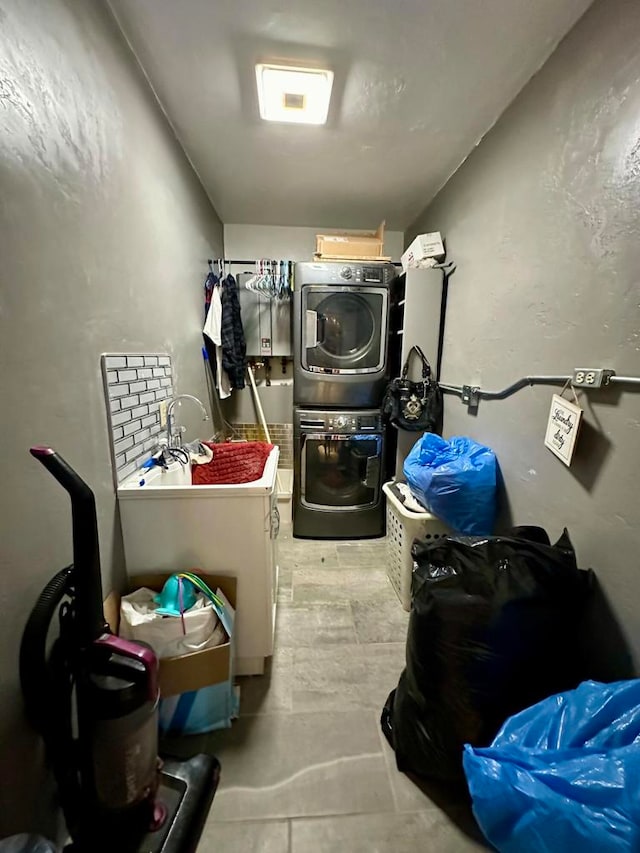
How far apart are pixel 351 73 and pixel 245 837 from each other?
2.63 meters

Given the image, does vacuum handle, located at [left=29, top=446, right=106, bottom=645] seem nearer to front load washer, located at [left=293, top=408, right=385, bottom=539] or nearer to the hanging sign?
the hanging sign

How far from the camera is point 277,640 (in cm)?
160

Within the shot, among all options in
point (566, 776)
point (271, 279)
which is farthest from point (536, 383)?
point (271, 279)

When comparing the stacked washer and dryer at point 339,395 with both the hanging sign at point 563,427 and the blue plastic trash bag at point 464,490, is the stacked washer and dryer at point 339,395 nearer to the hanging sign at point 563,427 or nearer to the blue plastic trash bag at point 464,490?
the blue plastic trash bag at point 464,490

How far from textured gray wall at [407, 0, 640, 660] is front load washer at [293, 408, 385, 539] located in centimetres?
88

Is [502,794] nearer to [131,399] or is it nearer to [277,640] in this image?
[277,640]

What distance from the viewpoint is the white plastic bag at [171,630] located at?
3.53 ft

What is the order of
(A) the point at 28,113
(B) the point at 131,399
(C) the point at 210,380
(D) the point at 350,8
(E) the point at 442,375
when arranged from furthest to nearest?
(C) the point at 210,380, (E) the point at 442,375, (B) the point at 131,399, (D) the point at 350,8, (A) the point at 28,113

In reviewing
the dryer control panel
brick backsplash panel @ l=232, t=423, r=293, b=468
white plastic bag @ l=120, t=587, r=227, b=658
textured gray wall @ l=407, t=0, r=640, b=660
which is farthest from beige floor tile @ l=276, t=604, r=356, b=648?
the dryer control panel

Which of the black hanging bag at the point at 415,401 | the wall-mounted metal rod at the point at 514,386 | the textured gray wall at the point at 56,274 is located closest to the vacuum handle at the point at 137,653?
the textured gray wall at the point at 56,274

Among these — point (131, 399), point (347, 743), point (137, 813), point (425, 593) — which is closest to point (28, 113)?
point (131, 399)

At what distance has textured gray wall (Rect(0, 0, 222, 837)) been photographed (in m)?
0.74

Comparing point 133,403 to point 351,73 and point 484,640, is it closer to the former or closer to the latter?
point 484,640

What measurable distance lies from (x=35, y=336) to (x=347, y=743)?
160 centimetres
